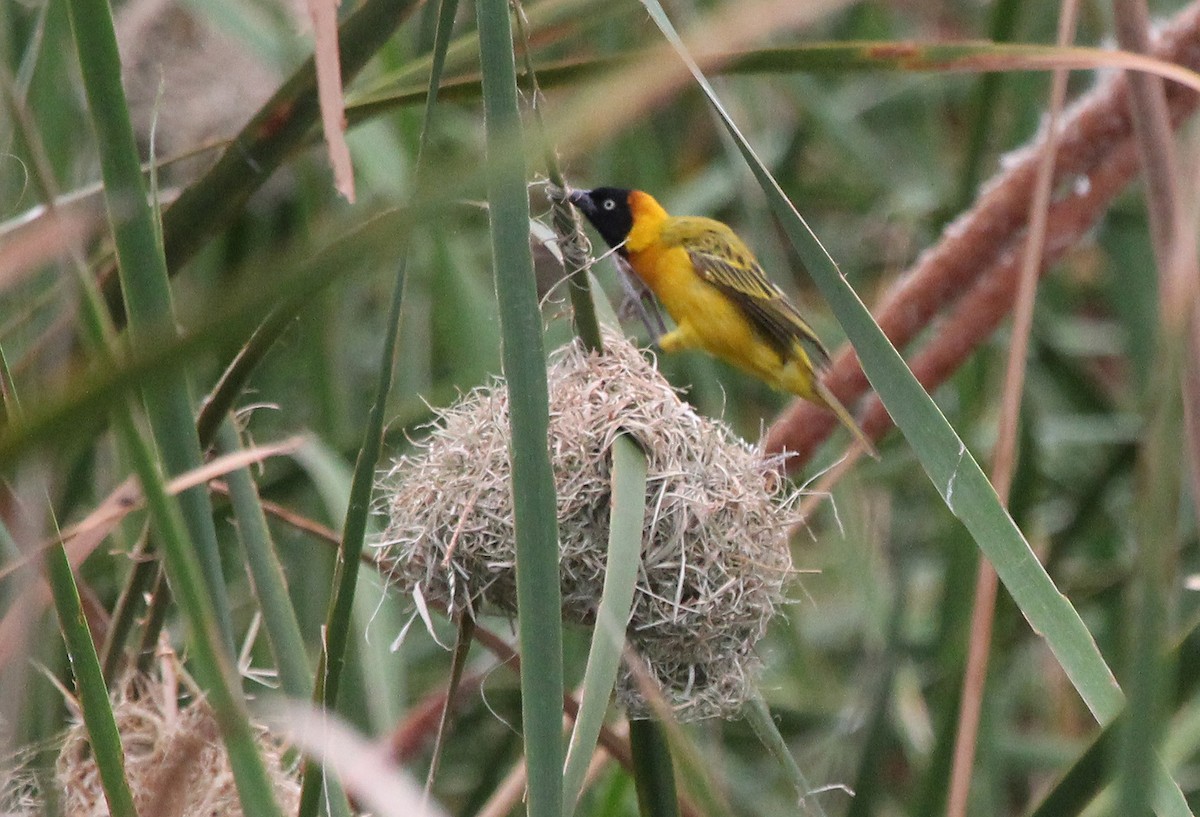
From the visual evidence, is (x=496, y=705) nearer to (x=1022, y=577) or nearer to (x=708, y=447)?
(x=708, y=447)

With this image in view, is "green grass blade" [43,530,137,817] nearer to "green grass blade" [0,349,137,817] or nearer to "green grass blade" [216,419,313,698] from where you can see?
"green grass blade" [0,349,137,817]

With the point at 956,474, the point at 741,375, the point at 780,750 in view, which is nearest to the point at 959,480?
the point at 956,474

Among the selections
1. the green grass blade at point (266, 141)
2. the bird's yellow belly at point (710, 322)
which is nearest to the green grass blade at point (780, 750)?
the green grass blade at point (266, 141)

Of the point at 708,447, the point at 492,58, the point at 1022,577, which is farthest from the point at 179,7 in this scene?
the point at 1022,577

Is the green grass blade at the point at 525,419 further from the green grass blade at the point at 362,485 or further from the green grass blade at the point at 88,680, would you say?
the green grass blade at the point at 88,680

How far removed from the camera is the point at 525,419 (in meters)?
1.05

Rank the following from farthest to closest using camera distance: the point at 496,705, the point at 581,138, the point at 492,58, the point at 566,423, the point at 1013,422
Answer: the point at 496,705 → the point at 566,423 → the point at 1013,422 → the point at 492,58 → the point at 581,138

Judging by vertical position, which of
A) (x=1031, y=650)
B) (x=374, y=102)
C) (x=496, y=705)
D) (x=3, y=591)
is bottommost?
(x=1031, y=650)

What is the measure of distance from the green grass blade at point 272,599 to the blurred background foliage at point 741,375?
0.28 meters

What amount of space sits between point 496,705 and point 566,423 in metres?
1.69

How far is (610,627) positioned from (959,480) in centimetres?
34

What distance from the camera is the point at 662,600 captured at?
1567mm

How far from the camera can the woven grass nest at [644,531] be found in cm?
158

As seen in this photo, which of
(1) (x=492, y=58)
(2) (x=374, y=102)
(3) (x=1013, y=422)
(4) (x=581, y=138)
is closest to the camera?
(4) (x=581, y=138)
